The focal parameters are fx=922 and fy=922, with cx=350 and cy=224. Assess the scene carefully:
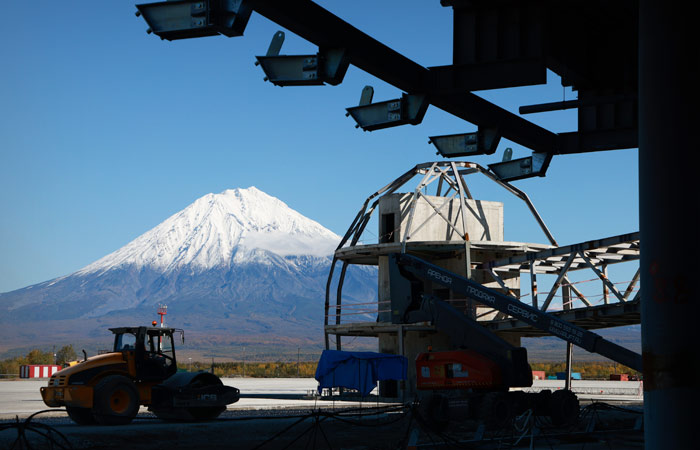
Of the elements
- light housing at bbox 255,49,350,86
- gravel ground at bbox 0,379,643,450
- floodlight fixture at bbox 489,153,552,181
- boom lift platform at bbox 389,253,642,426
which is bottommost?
gravel ground at bbox 0,379,643,450

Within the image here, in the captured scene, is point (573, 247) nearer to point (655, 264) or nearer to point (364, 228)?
point (364, 228)

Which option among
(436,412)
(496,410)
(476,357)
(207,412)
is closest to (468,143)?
(476,357)

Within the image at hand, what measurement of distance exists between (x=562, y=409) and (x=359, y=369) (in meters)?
12.3

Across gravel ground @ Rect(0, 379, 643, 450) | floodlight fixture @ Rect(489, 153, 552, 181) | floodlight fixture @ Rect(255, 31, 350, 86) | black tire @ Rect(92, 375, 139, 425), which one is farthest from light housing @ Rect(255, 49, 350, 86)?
black tire @ Rect(92, 375, 139, 425)

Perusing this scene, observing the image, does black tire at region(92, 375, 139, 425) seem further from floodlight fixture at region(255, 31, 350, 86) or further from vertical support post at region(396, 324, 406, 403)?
vertical support post at region(396, 324, 406, 403)

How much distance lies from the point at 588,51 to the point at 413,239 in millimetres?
24009

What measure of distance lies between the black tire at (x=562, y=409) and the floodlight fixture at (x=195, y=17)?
44.3 feet

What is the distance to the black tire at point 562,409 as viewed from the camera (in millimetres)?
23547

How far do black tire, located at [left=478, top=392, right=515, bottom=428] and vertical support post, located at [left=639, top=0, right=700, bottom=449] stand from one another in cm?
1141

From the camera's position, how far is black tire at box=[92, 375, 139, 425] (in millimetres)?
24453

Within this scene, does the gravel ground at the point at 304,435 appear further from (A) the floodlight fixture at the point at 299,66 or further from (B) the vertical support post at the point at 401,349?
(B) the vertical support post at the point at 401,349

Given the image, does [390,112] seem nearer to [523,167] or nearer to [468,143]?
[468,143]

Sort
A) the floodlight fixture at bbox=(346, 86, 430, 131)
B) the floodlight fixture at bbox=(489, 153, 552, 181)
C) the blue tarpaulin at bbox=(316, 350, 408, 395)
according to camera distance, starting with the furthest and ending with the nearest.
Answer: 1. the blue tarpaulin at bbox=(316, 350, 408, 395)
2. the floodlight fixture at bbox=(489, 153, 552, 181)
3. the floodlight fixture at bbox=(346, 86, 430, 131)

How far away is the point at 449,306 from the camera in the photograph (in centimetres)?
2464
